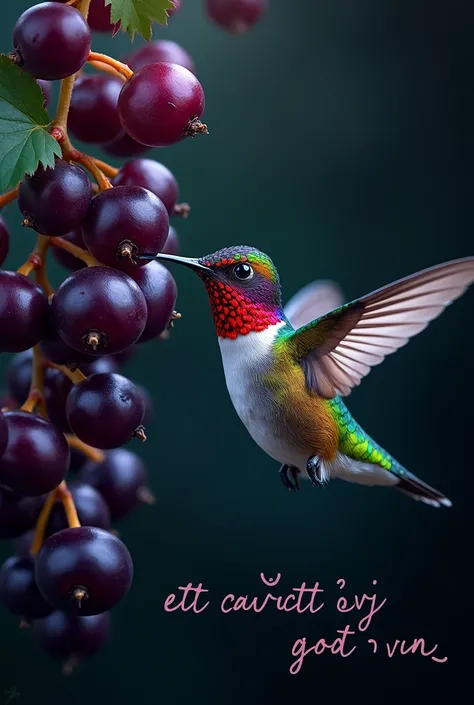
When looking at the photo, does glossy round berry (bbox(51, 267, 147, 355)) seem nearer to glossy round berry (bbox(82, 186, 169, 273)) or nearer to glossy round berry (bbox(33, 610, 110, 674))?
glossy round berry (bbox(82, 186, 169, 273))

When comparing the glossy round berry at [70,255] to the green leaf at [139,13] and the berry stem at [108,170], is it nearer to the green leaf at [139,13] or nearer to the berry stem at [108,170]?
the berry stem at [108,170]

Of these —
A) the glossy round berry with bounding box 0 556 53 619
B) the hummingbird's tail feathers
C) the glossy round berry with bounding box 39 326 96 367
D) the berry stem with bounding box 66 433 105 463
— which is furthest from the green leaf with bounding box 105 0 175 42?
the hummingbird's tail feathers

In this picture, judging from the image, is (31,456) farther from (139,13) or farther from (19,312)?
(139,13)

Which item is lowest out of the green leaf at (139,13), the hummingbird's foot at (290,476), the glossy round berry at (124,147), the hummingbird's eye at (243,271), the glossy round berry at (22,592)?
the glossy round berry at (22,592)

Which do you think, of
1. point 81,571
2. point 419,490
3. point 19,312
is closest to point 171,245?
point 19,312

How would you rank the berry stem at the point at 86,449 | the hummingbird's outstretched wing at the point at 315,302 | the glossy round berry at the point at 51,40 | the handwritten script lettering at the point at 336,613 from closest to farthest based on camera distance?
the glossy round berry at the point at 51,40
the berry stem at the point at 86,449
the hummingbird's outstretched wing at the point at 315,302
the handwritten script lettering at the point at 336,613

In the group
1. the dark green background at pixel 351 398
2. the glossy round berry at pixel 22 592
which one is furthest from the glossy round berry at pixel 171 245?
the dark green background at pixel 351 398

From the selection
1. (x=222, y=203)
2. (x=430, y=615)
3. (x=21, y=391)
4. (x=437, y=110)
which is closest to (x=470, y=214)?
(x=437, y=110)
